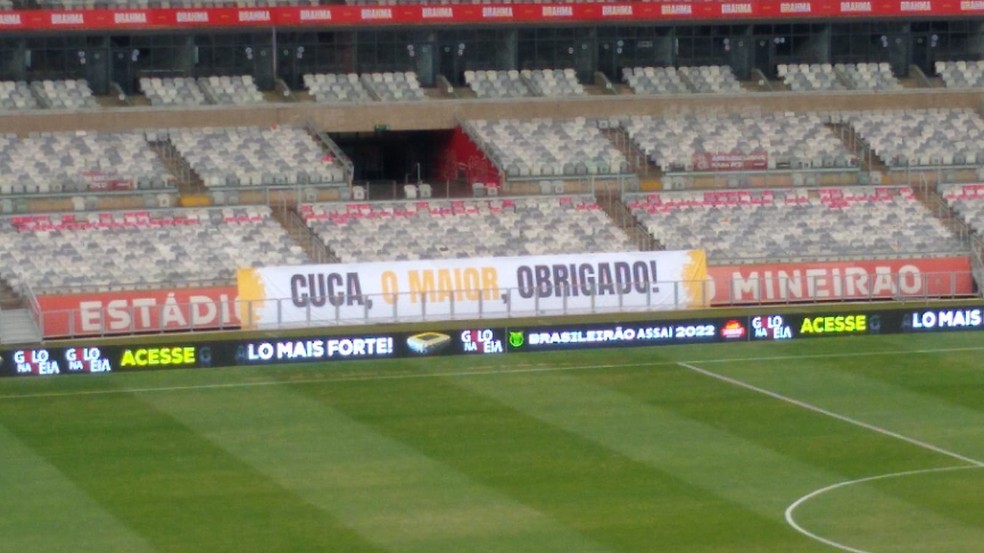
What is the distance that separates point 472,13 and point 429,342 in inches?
754

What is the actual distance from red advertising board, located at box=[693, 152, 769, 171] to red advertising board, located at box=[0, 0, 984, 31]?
5136 mm

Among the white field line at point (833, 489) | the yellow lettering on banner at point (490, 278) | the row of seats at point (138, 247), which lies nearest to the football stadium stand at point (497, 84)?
the row of seats at point (138, 247)

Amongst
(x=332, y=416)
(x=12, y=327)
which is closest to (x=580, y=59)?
(x=12, y=327)

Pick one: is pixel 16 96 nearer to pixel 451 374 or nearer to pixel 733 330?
pixel 451 374

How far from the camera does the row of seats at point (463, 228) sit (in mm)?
52219

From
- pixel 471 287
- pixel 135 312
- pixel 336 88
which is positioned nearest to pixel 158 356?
pixel 135 312

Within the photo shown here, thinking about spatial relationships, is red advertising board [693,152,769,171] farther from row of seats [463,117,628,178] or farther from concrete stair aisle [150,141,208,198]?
concrete stair aisle [150,141,208,198]

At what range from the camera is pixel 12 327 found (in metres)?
45.6

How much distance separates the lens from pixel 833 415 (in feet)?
120

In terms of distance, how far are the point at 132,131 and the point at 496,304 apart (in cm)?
1324

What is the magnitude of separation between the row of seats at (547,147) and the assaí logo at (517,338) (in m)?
13.2

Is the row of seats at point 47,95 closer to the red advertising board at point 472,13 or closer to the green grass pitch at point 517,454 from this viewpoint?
the red advertising board at point 472,13

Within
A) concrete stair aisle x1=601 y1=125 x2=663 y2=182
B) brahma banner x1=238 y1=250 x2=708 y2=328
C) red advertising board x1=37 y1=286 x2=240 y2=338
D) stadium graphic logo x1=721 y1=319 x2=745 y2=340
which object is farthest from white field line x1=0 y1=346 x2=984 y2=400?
concrete stair aisle x1=601 y1=125 x2=663 y2=182

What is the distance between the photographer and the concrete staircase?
45125mm
